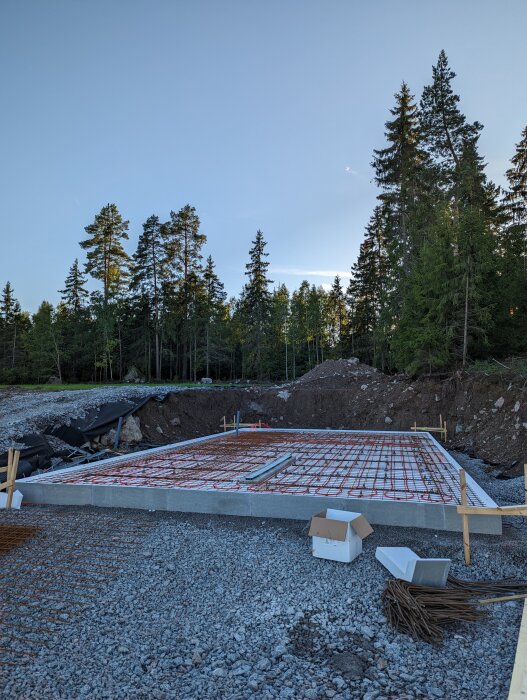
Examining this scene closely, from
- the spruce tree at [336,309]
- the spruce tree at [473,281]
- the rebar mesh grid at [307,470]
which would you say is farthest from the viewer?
the spruce tree at [336,309]

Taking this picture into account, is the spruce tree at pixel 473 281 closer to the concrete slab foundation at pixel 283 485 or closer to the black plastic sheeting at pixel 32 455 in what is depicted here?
the concrete slab foundation at pixel 283 485

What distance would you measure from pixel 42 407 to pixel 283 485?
8.03 m

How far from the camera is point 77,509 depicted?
16.1ft

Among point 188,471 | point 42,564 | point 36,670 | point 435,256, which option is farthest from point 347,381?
point 36,670

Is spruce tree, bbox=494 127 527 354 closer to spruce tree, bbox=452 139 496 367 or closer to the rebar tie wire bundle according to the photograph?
spruce tree, bbox=452 139 496 367

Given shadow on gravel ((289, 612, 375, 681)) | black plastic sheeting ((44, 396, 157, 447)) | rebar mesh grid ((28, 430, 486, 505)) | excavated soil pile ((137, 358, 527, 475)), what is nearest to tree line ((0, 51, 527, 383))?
excavated soil pile ((137, 358, 527, 475))

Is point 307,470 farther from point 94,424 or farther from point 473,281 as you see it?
point 473,281

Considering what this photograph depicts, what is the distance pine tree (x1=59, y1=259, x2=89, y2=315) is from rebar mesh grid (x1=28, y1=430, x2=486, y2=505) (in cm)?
2872

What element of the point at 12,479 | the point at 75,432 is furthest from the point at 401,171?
the point at 12,479

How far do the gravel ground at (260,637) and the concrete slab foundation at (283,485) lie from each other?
50 cm

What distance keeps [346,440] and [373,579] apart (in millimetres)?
6663

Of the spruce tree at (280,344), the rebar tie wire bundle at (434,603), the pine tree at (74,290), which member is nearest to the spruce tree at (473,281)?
the rebar tie wire bundle at (434,603)

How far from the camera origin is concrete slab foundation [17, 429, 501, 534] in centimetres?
416

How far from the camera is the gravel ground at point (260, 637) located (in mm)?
2027
